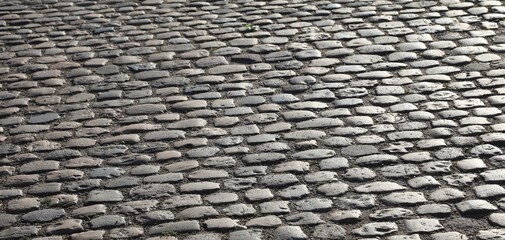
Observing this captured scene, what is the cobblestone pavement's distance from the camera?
5.30 m

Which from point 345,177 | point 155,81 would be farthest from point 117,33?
point 345,177

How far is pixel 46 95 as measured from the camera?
7.37 m

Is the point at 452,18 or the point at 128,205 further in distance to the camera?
the point at 452,18

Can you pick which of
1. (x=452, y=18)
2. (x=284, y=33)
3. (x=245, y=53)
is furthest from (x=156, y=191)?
(x=452, y=18)

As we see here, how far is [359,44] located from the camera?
26.2 feet

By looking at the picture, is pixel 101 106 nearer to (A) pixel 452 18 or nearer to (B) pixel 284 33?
(B) pixel 284 33

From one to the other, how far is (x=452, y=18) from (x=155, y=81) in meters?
2.90

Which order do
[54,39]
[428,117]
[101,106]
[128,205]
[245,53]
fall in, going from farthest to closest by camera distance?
[54,39]
[245,53]
[101,106]
[428,117]
[128,205]

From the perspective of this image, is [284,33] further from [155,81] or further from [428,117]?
[428,117]

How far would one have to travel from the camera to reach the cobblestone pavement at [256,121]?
530 cm

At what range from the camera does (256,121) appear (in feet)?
Result: 21.6

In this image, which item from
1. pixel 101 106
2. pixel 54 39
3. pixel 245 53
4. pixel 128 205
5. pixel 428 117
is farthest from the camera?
pixel 54 39

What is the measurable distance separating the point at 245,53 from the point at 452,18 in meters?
2.02

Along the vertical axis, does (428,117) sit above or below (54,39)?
below
